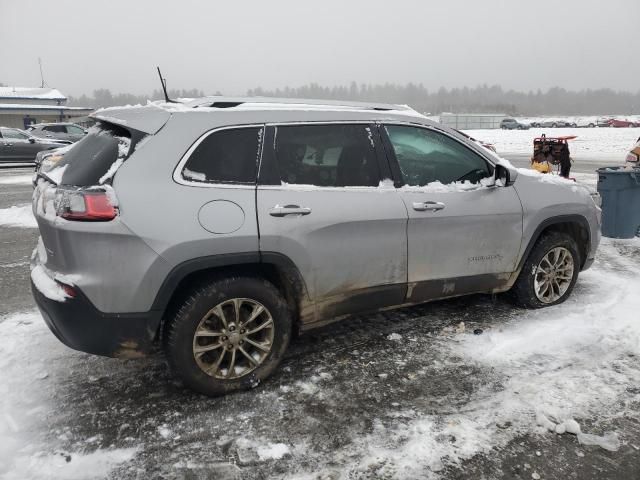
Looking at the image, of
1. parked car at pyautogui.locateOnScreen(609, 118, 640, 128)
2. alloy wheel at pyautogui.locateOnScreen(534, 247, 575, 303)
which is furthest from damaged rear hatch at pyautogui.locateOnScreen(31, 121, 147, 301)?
parked car at pyautogui.locateOnScreen(609, 118, 640, 128)

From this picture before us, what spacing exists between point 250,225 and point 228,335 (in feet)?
2.30

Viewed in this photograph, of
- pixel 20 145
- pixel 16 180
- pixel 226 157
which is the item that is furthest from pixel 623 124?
pixel 226 157

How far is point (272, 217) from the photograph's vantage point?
3053mm

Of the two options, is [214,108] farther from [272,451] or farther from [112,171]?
[272,451]

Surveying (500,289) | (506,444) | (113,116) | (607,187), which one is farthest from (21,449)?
(607,187)

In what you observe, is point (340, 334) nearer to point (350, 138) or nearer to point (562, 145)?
point (350, 138)

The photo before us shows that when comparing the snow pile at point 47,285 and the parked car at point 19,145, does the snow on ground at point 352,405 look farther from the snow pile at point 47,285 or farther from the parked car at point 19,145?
the parked car at point 19,145

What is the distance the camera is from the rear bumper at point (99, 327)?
2.80m

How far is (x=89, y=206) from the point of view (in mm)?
2709

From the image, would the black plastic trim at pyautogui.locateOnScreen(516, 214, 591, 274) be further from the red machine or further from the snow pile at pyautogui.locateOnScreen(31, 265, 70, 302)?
the red machine

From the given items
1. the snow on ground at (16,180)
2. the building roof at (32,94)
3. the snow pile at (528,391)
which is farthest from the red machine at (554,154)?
the building roof at (32,94)

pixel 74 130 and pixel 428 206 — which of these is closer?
pixel 428 206

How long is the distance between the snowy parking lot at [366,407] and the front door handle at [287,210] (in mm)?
1136

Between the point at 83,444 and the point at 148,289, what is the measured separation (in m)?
0.89
